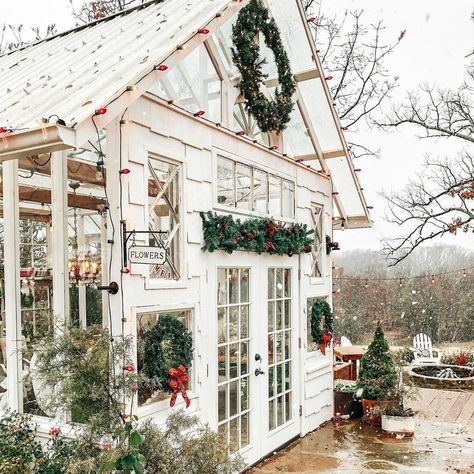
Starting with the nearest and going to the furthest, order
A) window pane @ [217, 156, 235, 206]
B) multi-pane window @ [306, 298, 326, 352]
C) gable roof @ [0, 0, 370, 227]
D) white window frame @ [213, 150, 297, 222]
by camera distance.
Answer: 1. gable roof @ [0, 0, 370, 227]
2. white window frame @ [213, 150, 297, 222]
3. window pane @ [217, 156, 235, 206]
4. multi-pane window @ [306, 298, 326, 352]

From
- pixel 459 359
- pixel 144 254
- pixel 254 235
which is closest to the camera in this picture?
pixel 144 254

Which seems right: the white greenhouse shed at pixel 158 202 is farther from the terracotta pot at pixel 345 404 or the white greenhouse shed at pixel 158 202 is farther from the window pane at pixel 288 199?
the terracotta pot at pixel 345 404

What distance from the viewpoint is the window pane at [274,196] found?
5.89m

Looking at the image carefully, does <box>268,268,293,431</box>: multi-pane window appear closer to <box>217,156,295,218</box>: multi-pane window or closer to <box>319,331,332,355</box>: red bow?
<box>217,156,295,218</box>: multi-pane window

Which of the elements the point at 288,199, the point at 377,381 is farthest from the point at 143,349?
the point at 377,381

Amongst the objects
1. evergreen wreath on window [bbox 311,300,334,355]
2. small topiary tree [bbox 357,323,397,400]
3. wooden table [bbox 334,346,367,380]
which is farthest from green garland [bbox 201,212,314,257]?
wooden table [bbox 334,346,367,380]

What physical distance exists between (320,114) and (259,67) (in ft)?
4.52

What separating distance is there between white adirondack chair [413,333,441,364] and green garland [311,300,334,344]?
526 centimetres

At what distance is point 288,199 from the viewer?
6270 millimetres

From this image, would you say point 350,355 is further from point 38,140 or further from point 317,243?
point 38,140

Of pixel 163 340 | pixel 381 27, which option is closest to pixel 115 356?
pixel 163 340

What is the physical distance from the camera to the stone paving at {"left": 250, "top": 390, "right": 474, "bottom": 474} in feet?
17.5

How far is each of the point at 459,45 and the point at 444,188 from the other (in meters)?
6.07

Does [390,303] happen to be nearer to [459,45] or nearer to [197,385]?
[459,45]
